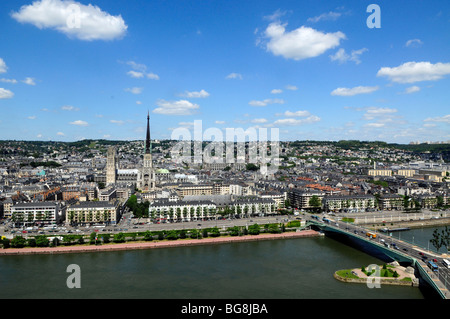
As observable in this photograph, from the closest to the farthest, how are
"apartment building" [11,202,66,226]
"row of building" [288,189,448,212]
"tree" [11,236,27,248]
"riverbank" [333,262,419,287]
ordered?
"riverbank" [333,262,419,287]
"tree" [11,236,27,248]
"apartment building" [11,202,66,226]
"row of building" [288,189,448,212]

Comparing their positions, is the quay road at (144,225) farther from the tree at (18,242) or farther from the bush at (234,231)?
the tree at (18,242)

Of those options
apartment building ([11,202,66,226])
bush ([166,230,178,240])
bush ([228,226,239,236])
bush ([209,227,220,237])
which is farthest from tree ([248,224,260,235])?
apartment building ([11,202,66,226])

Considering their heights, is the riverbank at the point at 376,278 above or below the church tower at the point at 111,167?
below

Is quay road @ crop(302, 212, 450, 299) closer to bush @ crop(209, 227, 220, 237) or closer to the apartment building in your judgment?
bush @ crop(209, 227, 220, 237)

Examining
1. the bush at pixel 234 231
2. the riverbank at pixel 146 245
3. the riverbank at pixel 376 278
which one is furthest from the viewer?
the bush at pixel 234 231

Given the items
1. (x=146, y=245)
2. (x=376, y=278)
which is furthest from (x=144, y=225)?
(x=376, y=278)

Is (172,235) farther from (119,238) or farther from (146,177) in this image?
(146,177)

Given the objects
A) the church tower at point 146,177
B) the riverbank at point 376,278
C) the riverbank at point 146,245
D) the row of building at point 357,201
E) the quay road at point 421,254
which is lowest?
Answer: the riverbank at point 376,278

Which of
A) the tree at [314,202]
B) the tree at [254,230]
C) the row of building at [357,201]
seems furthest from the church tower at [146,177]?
the tree at [254,230]
